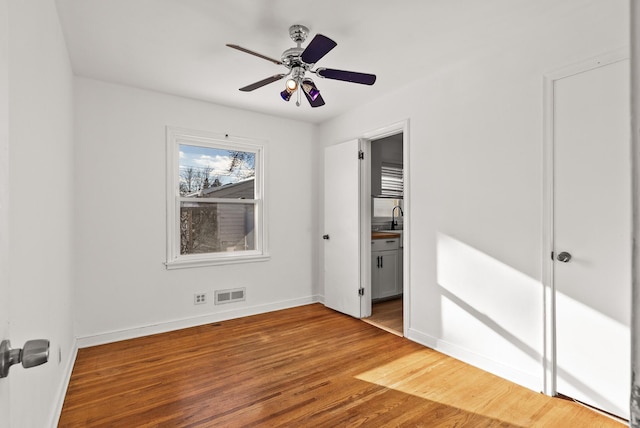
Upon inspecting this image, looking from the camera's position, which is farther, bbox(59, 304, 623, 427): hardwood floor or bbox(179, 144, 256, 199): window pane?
bbox(179, 144, 256, 199): window pane

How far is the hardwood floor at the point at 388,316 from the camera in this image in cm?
366

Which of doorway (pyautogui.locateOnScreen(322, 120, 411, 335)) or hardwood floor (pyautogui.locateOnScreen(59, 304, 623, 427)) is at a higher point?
doorway (pyautogui.locateOnScreen(322, 120, 411, 335))

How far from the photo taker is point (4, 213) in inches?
27.3

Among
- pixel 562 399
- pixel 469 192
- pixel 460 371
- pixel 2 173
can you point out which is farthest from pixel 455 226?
pixel 2 173

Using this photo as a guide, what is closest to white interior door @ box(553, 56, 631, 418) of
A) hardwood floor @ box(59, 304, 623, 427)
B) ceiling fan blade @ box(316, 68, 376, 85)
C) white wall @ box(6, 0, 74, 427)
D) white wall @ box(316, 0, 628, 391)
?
white wall @ box(316, 0, 628, 391)

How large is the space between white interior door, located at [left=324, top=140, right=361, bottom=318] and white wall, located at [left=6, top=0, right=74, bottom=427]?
106 inches

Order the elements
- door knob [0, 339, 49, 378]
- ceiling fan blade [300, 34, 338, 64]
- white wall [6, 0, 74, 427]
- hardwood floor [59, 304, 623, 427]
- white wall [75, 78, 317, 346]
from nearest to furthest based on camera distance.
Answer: door knob [0, 339, 49, 378]
white wall [6, 0, 74, 427]
ceiling fan blade [300, 34, 338, 64]
hardwood floor [59, 304, 623, 427]
white wall [75, 78, 317, 346]

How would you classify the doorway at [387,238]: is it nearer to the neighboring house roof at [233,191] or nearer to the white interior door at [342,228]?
the white interior door at [342,228]

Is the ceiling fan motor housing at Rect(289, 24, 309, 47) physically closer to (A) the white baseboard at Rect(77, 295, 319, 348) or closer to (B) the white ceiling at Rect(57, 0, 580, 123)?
(B) the white ceiling at Rect(57, 0, 580, 123)

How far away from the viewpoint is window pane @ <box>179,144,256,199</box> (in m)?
3.87

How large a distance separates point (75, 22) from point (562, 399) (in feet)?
13.4

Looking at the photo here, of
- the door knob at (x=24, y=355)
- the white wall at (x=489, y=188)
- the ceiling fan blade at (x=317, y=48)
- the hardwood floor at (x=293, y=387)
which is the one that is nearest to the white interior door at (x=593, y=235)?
the white wall at (x=489, y=188)

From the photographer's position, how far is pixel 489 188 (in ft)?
8.79

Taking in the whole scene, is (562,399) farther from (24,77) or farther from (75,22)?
(75,22)
